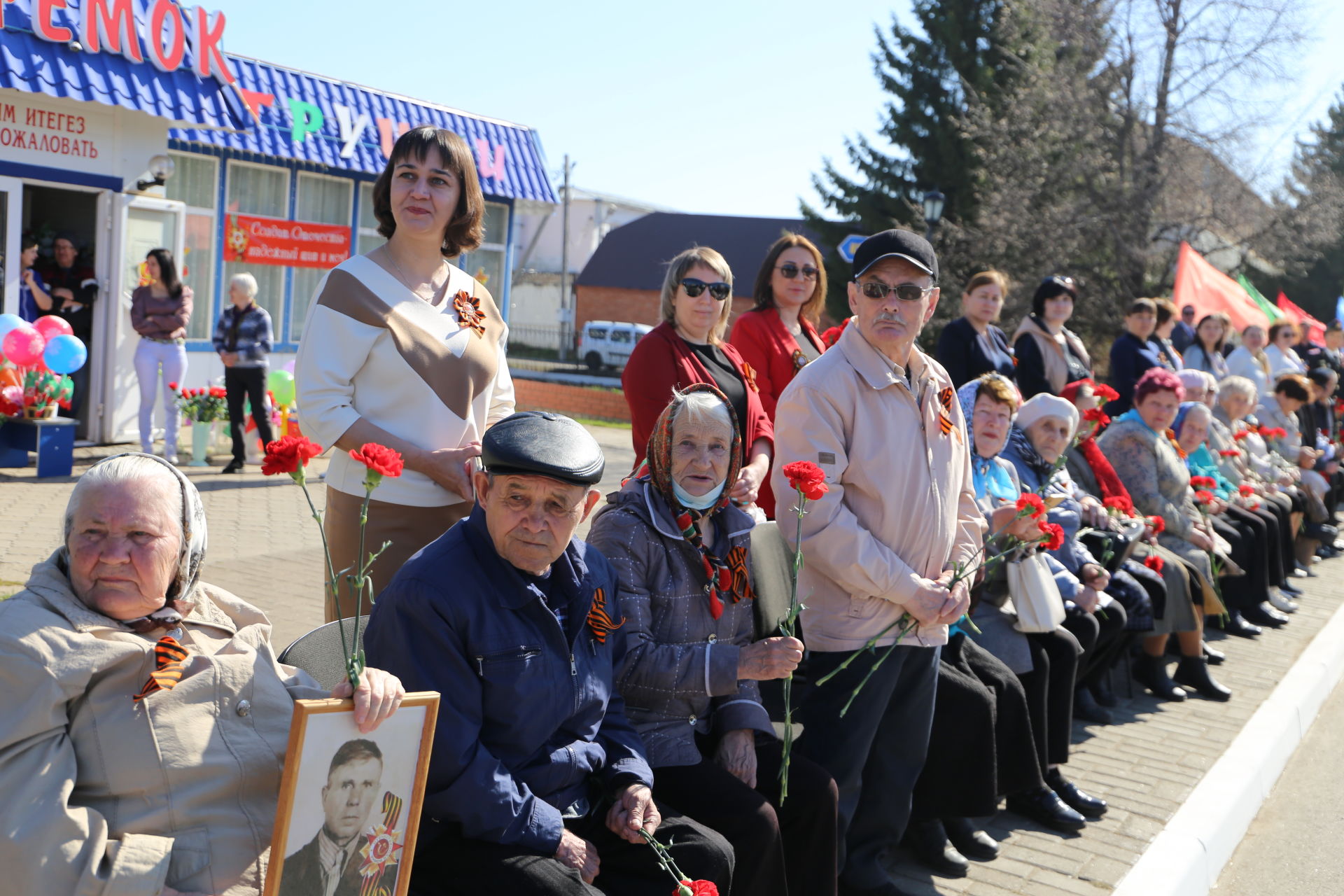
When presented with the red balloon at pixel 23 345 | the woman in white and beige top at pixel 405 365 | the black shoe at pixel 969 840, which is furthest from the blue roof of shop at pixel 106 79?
the black shoe at pixel 969 840

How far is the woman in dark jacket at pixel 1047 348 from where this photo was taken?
775 centimetres

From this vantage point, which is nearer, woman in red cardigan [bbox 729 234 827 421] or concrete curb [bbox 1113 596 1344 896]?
concrete curb [bbox 1113 596 1344 896]

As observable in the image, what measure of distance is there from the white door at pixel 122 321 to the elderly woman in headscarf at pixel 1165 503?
9.50 meters

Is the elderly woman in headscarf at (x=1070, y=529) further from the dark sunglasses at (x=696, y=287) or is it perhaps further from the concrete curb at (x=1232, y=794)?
the dark sunglasses at (x=696, y=287)

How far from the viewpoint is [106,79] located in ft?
35.3

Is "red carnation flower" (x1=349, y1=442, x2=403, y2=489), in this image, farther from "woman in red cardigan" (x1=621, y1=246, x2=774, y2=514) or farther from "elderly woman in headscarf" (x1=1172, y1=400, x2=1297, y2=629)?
"elderly woman in headscarf" (x1=1172, y1=400, x2=1297, y2=629)

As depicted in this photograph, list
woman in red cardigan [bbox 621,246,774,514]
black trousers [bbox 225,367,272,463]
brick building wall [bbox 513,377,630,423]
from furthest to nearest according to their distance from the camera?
brick building wall [bbox 513,377,630,423]
black trousers [bbox 225,367,272,463]
woman in red cardigan [bbox 621,246,774,514]

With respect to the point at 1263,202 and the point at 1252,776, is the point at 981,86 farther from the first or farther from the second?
the point at 1252,776

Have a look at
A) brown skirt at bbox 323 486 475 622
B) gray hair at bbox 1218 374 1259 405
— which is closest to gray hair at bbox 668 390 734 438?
brown skirt at bbox 323 486 475 622

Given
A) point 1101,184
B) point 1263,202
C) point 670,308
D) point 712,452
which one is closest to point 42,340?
point 670,308

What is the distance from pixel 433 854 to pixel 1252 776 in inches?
168

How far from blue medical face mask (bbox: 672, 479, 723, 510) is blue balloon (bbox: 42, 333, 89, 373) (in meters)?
8.60

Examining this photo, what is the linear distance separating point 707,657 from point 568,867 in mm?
786

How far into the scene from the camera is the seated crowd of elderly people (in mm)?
2186
